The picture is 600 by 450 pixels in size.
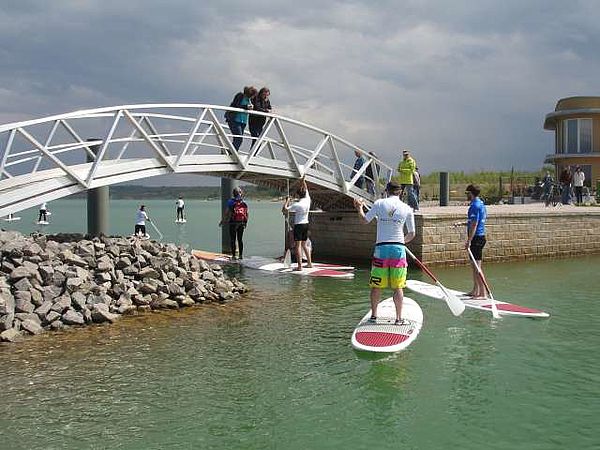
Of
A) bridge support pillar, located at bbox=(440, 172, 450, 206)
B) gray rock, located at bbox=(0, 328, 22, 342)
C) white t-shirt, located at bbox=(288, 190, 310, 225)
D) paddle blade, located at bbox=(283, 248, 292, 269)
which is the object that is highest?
bridge support pillar, located at bbox=(440, 172, 450, 206)

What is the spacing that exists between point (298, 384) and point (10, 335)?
4474mm

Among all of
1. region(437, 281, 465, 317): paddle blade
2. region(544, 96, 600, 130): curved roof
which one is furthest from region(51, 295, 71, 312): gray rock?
region(544, 96, 600, 130): curved roof

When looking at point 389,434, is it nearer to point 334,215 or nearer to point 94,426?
point 94,426

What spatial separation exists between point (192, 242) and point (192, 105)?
1614 cm

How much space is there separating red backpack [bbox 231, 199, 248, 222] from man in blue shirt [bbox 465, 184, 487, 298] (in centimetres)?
740

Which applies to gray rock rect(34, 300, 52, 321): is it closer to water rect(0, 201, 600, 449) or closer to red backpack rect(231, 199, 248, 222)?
water rect(0, 201, 600, 449)

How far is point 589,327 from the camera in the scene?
9.95 metres

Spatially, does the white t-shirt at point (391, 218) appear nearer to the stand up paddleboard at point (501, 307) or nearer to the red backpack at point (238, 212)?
the stand up paddleboard at point (501, 307)

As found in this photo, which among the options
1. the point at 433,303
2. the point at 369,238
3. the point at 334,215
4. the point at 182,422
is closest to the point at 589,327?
the point at 433,303

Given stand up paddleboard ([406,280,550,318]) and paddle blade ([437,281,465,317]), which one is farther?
stand up paddleboard ([406,280,550,318])

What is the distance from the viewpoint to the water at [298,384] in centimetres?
553

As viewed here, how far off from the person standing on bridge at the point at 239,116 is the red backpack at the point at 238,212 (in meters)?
1.84

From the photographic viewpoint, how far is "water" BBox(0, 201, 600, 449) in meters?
5.53

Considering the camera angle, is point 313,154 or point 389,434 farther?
point 313,154
